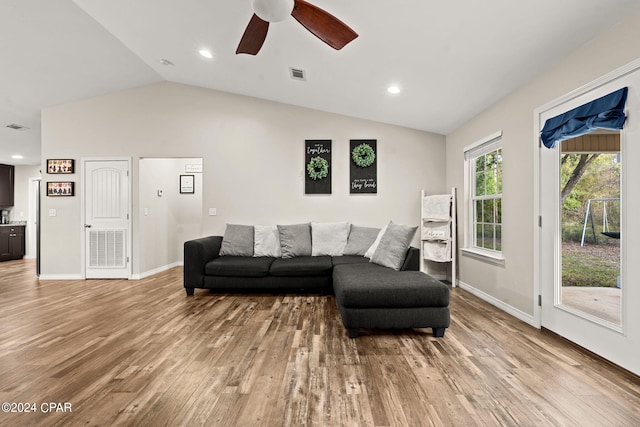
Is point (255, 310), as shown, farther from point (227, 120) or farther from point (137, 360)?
point (227, 120)

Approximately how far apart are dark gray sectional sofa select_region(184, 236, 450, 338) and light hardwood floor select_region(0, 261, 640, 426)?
19 centimetres

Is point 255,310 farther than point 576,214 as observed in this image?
Yes

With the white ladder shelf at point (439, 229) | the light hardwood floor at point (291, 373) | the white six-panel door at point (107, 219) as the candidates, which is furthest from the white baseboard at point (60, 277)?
the white ladder shelf at point (439, 229)

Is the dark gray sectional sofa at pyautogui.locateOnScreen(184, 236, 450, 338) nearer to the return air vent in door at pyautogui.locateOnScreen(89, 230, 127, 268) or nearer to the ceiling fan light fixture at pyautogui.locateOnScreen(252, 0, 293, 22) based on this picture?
the return air vent in door at pyautogui.locateOnScreen(89, 230, 127, 268)

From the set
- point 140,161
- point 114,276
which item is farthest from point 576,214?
point 114,276

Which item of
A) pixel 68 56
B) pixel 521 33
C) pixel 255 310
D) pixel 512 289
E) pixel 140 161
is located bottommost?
pixel 255 310

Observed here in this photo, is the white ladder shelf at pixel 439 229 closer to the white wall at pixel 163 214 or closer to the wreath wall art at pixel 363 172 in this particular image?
the wreath wall art at pixel 363 172

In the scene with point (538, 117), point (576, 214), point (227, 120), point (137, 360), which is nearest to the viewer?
point (137, 360)

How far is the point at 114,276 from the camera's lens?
509 centimetres

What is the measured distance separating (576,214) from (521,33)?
1.53 m

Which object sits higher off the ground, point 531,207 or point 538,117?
point 538,117

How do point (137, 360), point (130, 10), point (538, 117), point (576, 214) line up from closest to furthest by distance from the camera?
point (137, 360)
point (576, 214)
point (538, 117)
point (130, 10)

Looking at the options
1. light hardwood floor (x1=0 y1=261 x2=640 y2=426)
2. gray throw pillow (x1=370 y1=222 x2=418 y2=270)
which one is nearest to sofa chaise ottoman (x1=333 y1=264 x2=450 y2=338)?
light hardwood floor (x1=0 y1=261 x2=640 y2=426)

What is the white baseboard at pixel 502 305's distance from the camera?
2.98 metres
